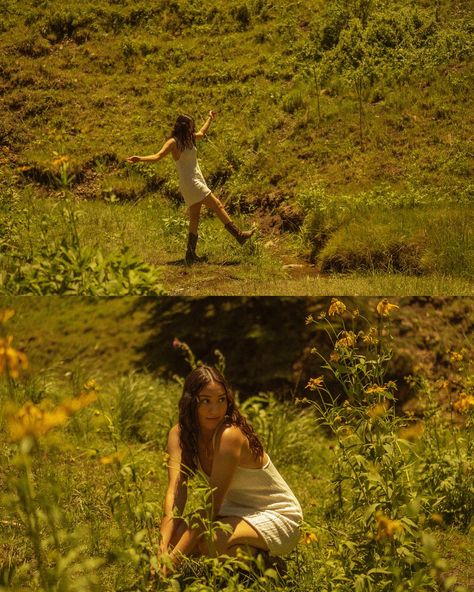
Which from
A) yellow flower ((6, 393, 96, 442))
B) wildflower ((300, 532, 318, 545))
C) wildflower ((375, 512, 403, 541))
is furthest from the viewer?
wildflower ((300, 532, 318, 545))

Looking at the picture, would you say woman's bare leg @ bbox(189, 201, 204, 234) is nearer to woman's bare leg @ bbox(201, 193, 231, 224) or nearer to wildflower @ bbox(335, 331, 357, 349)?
woman's bare leg @ bbox(201, 193, 231, 224)

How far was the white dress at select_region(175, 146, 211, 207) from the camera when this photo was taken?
5.61m

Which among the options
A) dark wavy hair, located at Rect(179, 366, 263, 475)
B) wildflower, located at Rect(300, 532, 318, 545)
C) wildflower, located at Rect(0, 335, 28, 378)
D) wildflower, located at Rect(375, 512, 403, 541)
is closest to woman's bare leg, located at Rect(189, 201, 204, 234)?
dark wavy hair, located at Rect(179, 366, 263, 475)

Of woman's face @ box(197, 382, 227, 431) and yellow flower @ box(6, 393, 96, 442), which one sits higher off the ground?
yellow flower @ box(6, 393, 96, 442)

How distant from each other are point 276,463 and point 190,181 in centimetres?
206

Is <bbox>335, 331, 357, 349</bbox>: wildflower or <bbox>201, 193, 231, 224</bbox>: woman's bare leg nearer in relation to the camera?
<bbox>335, 331, 357, 349</bbox>: wildflower

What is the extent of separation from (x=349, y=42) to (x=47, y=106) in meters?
2.91

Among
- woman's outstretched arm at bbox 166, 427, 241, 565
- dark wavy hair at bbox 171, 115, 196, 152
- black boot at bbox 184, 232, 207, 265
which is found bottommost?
woman's outstretched arm at bbox 166, 427, 241, 565

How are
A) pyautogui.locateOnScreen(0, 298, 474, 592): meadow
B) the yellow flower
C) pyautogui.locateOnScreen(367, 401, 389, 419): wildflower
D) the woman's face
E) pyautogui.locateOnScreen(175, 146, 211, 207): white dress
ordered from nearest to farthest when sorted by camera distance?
the yellow flower
pyautogui.locateOnScreen(0, 298, 474, 592): meadow
pyautogui.locateOnScreen(367, 401, 389, 419): wildflower
the woman's face
pyautogui.locateOnScreen(175, 146, 211, 207): white dress

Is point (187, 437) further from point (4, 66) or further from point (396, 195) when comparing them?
point (4, 66)

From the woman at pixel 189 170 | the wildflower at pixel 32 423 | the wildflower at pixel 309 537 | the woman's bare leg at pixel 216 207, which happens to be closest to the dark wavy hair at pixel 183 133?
the woman at pixel 189 170

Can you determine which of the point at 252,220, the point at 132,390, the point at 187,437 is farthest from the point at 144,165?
the point at 187,437

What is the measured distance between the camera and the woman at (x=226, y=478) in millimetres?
3771

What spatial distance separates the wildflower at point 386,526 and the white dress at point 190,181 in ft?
9.43
